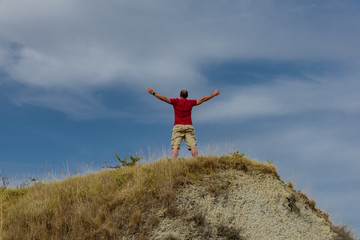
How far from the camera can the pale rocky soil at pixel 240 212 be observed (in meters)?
9.95

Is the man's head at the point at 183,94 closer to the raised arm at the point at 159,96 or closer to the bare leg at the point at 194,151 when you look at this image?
the raised arm at the point at 159,96

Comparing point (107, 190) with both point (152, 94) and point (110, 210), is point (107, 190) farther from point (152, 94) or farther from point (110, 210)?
point (152, 94)

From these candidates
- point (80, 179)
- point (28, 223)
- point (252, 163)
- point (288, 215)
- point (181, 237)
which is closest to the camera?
point (181, 237)

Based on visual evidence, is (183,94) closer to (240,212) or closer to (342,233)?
(240,212)

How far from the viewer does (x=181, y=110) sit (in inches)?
545

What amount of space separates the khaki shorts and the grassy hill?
1094mm

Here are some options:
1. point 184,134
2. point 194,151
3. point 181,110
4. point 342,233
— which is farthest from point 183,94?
point 342,233

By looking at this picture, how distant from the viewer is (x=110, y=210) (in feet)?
35.1

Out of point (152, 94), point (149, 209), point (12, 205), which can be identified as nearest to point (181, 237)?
point (149, 209)

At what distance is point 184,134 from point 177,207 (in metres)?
3.99

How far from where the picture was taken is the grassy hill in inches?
394

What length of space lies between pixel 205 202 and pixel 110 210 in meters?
2.85

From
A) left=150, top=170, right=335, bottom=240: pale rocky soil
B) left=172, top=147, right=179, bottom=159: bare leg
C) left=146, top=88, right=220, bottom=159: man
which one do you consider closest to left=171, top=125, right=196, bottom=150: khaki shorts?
left=146, top=88, right=220, bottom=159: man

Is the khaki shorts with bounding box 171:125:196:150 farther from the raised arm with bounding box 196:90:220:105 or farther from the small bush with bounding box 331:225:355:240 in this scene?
the small bush with bounding box 331:225:355:240
